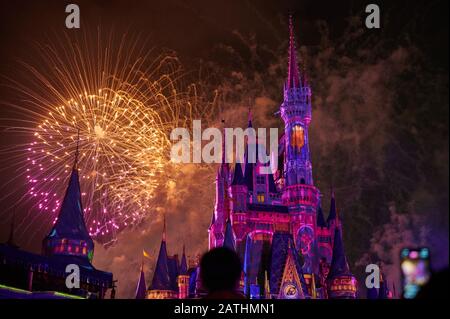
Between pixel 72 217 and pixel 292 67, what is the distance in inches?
1323

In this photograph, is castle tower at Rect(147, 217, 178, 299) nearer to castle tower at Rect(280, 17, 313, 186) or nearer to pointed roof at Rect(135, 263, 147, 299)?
pointed roof at Rect(135, 263, 147, 299)

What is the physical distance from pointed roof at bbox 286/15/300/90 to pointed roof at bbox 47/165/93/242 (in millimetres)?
28997

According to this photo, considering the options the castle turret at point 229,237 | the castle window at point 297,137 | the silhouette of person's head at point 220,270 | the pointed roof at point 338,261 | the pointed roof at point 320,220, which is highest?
the castle window at point 297,137

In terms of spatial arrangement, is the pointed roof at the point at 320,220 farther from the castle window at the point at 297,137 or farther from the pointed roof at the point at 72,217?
the pointed roof at the point at 72,217

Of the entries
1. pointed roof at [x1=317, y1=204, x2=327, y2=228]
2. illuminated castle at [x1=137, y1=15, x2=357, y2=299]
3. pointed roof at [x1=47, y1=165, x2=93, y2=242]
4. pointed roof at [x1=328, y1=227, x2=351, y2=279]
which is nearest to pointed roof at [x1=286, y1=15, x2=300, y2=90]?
illuminated castle at [x1=137, y1=15, x2=357, y2=299]

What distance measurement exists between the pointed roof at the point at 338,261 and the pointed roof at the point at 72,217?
24.9 m

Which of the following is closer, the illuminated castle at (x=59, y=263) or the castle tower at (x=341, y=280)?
the illuminated castle at (x=59, y=263)

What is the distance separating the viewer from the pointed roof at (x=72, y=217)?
53.3m

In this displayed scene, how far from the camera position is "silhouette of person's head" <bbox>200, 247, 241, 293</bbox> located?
23.4 feet

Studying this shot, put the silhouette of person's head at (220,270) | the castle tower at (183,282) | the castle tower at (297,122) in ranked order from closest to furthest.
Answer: the silhouette of person's head at (220,270)
the castle tower at (183,282)
the castle tower at (297,122)

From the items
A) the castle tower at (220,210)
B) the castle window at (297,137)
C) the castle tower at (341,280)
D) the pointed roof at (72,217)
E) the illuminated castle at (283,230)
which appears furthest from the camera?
the castle window at (297,137)

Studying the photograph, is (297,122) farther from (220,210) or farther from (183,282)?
(183,282)

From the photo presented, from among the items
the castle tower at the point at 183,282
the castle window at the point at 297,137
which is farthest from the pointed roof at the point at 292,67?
→ the castle tower at the point at 183,282
